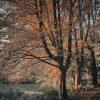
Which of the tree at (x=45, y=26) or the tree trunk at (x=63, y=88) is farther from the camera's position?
the tree trunk at (x=63, y=88)

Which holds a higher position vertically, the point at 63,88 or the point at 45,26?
the point at 45,26

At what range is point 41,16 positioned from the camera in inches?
883

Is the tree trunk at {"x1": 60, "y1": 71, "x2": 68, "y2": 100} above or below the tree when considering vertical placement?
below

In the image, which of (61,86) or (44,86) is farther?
(44,86)

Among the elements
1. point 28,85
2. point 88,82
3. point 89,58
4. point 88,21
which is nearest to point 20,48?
point 88,21

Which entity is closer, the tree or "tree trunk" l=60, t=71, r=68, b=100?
the tree

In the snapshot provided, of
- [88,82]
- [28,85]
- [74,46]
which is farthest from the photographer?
[28,85]

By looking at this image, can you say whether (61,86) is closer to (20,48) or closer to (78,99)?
(78,99)

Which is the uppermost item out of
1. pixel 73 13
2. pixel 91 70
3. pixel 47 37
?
pixel 73 13

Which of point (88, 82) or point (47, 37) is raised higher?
point (47, 37)

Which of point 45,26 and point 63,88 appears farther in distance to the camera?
point 63,88

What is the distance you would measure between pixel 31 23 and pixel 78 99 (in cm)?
624

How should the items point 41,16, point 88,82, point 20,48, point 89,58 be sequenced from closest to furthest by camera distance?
point 20,48, point 41,16, point 89,58, point 88,82

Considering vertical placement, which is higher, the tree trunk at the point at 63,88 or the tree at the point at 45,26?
the tree at the point at 45,26
